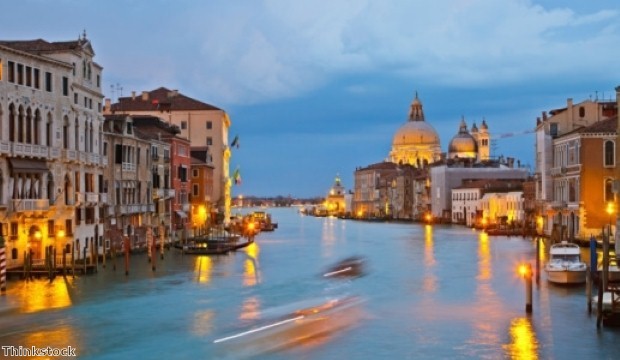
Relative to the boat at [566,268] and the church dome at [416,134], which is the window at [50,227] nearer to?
the boat at [566,268]

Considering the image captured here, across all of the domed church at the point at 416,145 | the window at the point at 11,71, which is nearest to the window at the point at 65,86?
the window at the point at 11,71

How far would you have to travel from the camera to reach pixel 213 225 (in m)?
48.6

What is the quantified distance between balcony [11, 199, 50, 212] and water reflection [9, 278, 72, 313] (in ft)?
5.98

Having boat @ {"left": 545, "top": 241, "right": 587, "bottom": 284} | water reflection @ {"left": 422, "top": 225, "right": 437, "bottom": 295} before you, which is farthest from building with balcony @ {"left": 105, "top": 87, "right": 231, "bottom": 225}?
boat @ {"left": 545, "top": 241, "right": 587, "bottom": 284}

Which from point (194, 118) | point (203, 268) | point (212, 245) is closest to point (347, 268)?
point (203, 268)

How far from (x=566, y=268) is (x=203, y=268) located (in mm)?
10674

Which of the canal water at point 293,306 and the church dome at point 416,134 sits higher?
the church dome at point 416,134

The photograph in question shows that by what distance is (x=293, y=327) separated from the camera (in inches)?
626

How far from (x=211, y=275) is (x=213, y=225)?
23.4 meters

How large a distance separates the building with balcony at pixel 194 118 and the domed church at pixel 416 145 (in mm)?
54423

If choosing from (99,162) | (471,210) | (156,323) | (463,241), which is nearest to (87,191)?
(99,162)

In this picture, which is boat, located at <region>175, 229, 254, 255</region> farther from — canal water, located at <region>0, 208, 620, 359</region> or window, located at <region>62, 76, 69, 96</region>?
window, located at <region>62, 76, 69, 96</region>

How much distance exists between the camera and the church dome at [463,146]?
299ft

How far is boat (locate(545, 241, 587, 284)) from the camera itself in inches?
856
